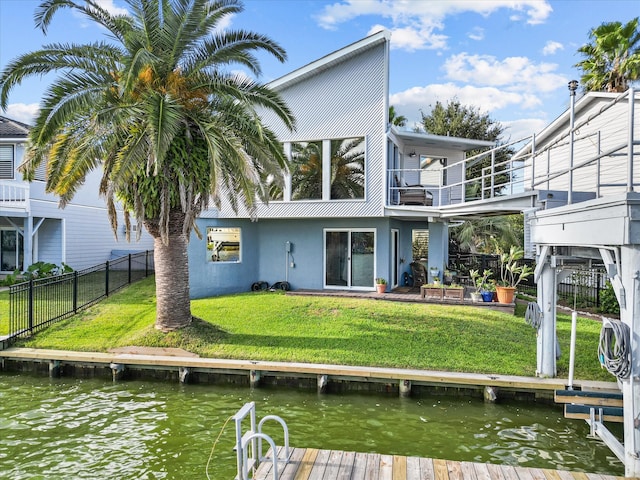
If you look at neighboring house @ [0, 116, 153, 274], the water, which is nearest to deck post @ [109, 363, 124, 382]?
the water

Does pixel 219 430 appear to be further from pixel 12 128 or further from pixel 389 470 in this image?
pixel 12 128

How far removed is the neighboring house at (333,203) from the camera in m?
14.6

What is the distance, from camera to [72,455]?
6.28m

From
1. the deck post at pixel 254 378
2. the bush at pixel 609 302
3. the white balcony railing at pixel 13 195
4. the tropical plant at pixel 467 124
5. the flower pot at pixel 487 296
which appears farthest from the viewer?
the tropical plant at pixel 467 124

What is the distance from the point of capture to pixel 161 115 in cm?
919

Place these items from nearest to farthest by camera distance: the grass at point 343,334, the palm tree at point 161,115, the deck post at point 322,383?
the deck post at point 322,383
the grass at point 343,334
the palm tree at point 161,115

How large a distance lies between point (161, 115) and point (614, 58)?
63.2ft

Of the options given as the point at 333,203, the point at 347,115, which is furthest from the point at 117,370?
the point at 347,115

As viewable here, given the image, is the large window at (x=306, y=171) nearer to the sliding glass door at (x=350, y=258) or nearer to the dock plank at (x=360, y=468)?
the sliding glass door at (x=350, y=258)

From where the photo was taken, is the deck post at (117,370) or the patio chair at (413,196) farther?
the patio chair at (413,196)

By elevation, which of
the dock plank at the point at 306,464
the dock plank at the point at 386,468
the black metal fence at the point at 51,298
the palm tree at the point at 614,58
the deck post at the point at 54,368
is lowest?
the deck post at the point at 54,368

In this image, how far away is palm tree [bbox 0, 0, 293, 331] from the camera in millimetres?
9695

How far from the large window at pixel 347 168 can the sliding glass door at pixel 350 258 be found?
151 centimetres

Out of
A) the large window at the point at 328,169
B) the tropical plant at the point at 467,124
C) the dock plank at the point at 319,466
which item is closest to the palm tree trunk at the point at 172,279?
the large window at the point at 328,169
